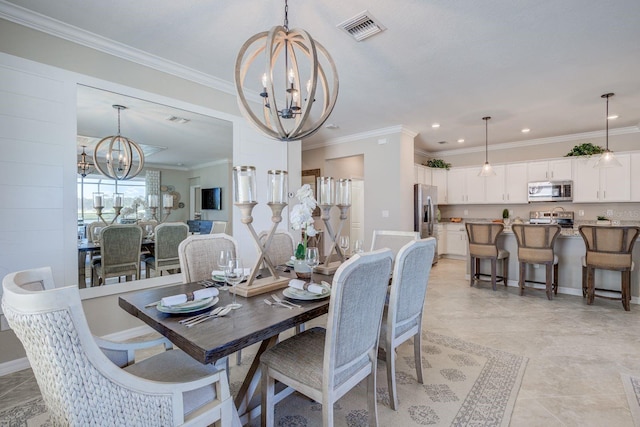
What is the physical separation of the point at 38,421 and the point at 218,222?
2.10 metres

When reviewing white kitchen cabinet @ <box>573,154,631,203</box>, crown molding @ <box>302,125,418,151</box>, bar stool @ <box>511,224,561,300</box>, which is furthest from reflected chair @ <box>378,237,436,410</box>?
white kitchen cabinet @ <box>573,154,631,203</box>

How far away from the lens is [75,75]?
2443mm

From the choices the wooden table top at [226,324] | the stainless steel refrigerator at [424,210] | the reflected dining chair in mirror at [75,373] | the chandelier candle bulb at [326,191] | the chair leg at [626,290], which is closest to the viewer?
the reflected dining chair in mirror at [75,373]

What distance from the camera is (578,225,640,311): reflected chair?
3377mm

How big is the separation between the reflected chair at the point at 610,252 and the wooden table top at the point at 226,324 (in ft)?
12.5

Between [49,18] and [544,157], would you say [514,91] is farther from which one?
[49,18]

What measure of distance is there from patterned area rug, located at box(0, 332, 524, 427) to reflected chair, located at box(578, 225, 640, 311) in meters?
2.14

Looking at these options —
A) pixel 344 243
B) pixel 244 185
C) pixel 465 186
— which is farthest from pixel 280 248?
pixel 465 186

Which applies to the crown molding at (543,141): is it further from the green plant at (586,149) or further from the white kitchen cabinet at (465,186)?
the white kitchen cabinet at (465,186)

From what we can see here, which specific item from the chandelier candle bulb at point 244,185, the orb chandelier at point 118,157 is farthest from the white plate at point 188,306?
the orb chandelier at point 118,157

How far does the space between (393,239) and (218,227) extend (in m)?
2.00

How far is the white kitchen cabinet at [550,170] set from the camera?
Result: 5719 mm

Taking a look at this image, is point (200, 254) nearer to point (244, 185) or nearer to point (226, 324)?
point (244, 185)

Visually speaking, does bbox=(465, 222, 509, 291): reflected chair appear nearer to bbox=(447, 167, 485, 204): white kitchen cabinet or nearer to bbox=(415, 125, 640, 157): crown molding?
bbox=(447, 167, 485, 204): white kitchen cabinet
